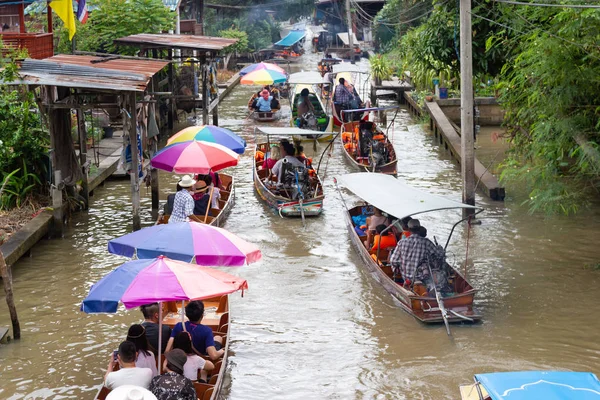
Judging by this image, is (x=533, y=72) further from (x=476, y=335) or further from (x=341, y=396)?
(x=341, y=396)

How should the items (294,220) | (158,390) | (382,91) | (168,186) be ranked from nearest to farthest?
(158,390) < (294,220) < (168,186) < (382,91)

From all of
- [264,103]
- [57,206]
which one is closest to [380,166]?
[57,206]

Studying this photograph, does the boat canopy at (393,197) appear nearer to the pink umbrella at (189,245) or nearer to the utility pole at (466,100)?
the utility pole at (466,100)

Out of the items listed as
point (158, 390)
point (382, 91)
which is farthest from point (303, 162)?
point (382, 91)

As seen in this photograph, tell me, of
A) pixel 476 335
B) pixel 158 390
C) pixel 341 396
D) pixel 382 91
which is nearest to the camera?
pixel 158 390

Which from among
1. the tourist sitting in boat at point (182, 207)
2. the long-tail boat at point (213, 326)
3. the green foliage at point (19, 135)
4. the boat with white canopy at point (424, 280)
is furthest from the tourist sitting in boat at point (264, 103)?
the long-tail boat at point (213, 326)

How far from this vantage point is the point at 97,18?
87.8 feet

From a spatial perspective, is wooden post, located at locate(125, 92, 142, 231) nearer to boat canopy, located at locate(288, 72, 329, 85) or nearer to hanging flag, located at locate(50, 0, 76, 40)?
hanging flag, located at locate(50, 0, 76, 40)

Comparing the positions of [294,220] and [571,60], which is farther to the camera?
[294,220]

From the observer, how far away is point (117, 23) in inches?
1048

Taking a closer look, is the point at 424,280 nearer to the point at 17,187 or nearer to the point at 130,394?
the point at 130,394

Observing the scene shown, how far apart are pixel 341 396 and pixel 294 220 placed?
7.92 meters

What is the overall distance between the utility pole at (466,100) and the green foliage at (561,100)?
7.08ft

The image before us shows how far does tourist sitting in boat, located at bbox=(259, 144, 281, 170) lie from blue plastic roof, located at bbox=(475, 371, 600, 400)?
1342cm
